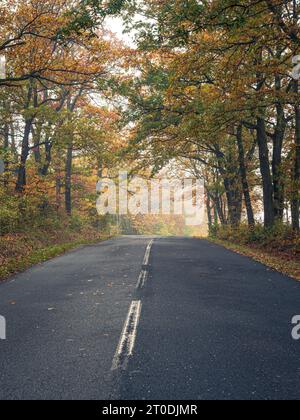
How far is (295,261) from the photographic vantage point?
1430 centimetres

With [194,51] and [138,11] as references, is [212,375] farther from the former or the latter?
[138,11]

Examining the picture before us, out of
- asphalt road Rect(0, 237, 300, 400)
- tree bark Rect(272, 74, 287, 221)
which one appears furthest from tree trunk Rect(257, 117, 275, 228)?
asphalt road Rect(0, 237, 300, 400)

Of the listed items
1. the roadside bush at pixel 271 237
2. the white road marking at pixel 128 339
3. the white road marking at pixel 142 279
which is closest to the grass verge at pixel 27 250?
the white road marking at pixel 142 279

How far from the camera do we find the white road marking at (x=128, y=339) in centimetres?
502

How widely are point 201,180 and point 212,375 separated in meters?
39.4
